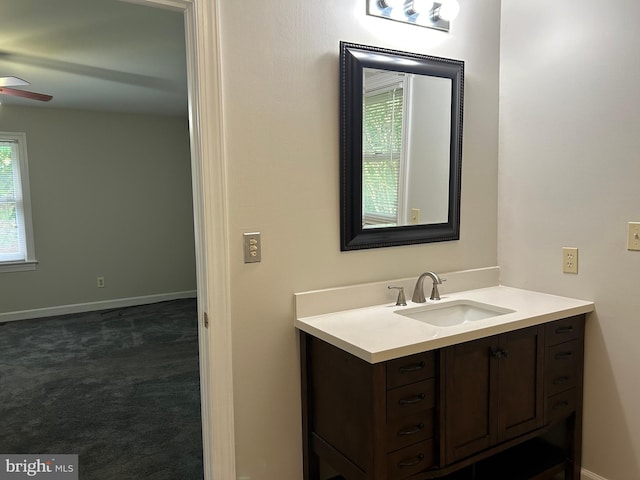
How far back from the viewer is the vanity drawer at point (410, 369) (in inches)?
64.7

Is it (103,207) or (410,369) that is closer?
(410,369)

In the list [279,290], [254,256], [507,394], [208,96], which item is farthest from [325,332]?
[208,96]

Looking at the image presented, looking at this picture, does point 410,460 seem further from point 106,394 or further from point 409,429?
point 106,394

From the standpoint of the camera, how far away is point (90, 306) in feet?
19.1

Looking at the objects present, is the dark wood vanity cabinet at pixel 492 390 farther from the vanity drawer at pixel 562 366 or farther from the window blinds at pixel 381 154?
the window blinds at pixel 381 154

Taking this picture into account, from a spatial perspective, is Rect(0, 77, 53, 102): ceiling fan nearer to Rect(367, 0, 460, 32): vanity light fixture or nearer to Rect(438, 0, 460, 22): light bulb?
Rect(367, 0, 460, 32): vanity light fixture

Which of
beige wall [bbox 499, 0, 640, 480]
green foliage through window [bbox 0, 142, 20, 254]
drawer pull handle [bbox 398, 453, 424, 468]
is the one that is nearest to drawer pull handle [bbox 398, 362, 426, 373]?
drawer pull handle [bbox 398, 453, 424, 468]

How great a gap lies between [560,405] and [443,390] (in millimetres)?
741

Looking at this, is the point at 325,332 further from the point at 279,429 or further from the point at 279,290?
the point at 279,429

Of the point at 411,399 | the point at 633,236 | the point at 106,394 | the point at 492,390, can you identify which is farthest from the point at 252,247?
the point at 106,394

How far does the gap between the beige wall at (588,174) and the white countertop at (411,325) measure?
0.55 ft

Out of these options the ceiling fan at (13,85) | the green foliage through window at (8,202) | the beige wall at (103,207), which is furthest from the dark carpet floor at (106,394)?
the ceiling fan at (13,85)

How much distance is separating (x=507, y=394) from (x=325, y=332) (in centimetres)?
78

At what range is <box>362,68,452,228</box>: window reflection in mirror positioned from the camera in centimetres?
212
